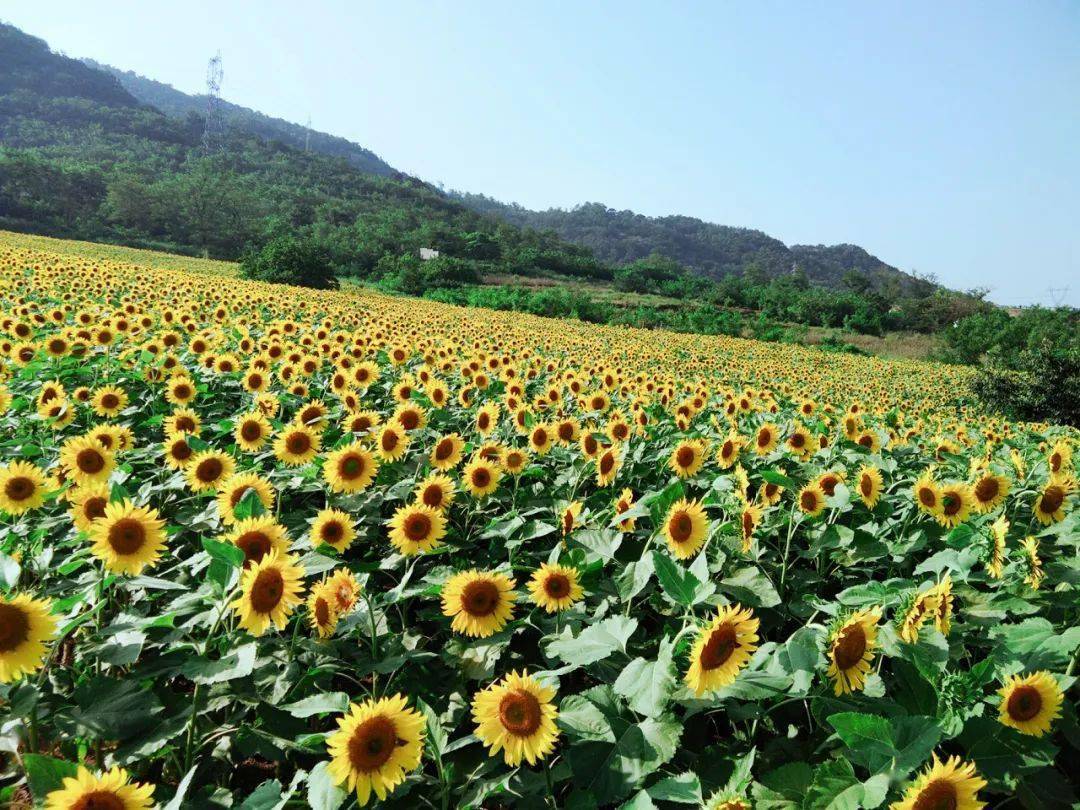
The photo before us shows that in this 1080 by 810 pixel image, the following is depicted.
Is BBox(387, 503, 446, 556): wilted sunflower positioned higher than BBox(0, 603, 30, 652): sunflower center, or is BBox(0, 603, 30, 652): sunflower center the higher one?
BBox(387, 503, 446, 556): wilted sunflower

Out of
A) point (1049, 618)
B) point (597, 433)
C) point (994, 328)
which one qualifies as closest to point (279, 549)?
point (597, 433)

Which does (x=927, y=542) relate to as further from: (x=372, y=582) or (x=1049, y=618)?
(x=372, y=582)

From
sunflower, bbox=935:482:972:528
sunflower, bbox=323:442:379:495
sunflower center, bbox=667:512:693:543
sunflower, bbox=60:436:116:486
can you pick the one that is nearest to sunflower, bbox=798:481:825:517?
sunflower, bbox=935:482:972:528

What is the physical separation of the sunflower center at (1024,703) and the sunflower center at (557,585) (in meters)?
1.17

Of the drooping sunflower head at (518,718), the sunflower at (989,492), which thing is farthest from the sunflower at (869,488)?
the drooping sunflower head at (518,718)

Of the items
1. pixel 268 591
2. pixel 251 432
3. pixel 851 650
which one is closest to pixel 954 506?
pixel 851 650

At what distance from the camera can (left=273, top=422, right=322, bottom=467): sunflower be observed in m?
3.08

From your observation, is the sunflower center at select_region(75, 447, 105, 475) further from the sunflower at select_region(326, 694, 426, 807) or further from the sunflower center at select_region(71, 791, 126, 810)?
the sunflower at select_region(326, 694, 426, 807)

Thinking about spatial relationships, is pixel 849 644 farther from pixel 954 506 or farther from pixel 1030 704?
pixel 954 506

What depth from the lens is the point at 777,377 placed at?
18047mm

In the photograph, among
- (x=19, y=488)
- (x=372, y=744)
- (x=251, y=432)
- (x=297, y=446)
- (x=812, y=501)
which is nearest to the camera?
(x=372, y=744)

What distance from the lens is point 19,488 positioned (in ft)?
7.86

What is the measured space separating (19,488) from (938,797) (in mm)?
3181

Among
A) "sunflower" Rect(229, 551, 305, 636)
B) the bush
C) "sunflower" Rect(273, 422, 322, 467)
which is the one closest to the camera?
"sunflower" Rect(229, 551, 305, 636)
